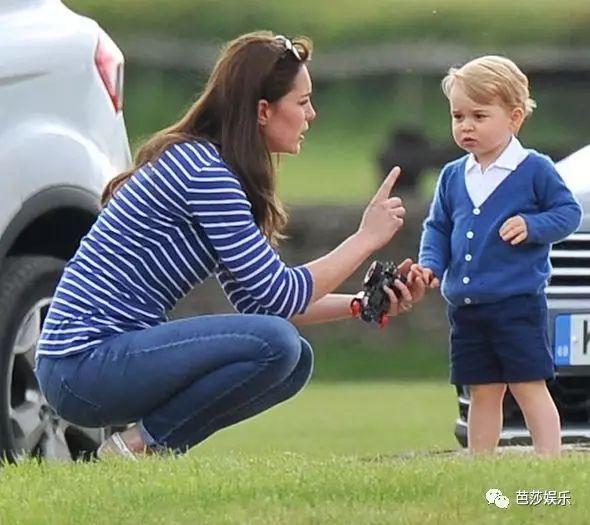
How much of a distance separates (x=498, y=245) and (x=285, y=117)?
0.77 metres

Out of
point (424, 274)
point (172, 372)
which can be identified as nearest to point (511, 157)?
point (424, 274)

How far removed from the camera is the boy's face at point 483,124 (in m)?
6.56

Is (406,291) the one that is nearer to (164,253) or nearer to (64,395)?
(164,253)

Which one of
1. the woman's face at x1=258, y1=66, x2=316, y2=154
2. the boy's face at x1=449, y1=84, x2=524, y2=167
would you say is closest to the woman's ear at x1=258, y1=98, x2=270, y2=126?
the woman's face at x1=258, y1=66, x2=316, y2=154

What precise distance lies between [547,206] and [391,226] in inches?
22.8

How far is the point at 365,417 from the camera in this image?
11.8m

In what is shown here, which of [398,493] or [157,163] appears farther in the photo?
[157,163]

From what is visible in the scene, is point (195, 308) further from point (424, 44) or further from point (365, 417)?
point (424, 44)

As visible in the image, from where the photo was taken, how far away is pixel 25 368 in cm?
675

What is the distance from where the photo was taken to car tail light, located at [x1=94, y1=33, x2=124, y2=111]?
23.8 feet

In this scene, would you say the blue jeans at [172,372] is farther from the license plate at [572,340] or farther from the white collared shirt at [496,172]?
the license plate at [572,340]

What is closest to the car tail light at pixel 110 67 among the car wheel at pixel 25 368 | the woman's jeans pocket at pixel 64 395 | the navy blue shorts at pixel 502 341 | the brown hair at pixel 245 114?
the car wheel at pixel 25 368

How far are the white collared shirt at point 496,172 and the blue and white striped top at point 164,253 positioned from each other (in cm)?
70

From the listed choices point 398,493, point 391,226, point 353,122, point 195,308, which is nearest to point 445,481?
point 398,493
